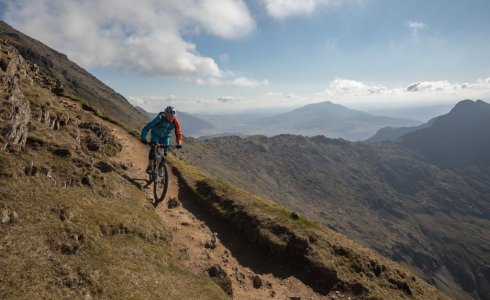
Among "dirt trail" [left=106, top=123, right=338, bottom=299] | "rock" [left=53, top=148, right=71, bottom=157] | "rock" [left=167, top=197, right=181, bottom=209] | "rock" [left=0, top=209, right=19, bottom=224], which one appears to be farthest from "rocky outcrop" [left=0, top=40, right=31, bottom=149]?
"rock" [left=167, top=197, right=181, bottom=209]

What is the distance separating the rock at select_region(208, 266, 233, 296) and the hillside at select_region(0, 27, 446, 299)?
0.05m

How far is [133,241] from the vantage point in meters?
15.7

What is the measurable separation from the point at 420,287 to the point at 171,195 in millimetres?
18040

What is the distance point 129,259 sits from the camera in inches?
552

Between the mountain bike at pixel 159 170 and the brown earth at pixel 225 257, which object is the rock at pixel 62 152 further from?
the brown earth at pixel 225 257

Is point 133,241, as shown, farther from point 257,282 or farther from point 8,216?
point 257,282

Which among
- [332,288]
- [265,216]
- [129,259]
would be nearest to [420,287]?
[332,288]

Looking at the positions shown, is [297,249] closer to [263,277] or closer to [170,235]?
[263,277]

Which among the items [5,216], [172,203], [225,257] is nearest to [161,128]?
[172,203]

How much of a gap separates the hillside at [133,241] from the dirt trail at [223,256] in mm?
60

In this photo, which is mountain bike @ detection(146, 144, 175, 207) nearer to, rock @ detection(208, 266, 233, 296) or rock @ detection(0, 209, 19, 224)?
rock @ detection(208, 266, 233, 296)

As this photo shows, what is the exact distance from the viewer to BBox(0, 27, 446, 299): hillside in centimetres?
1167

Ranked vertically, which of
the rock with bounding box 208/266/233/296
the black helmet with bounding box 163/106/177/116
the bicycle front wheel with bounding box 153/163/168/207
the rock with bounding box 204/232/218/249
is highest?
the black helmet with bounding box 163/106/177/116

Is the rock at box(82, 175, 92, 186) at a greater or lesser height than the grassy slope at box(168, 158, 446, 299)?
greater
